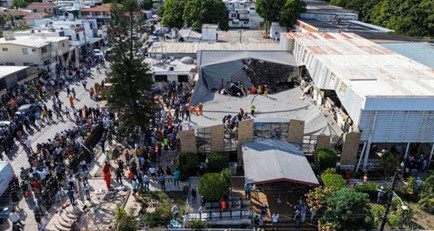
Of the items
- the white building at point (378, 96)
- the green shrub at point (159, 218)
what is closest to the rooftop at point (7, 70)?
the green shrub at point (159, 218)

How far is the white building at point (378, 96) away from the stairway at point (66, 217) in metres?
14.5

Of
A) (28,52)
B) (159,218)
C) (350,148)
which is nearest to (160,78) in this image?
(28,52)

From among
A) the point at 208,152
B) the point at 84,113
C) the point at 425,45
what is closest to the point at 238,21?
the point at 425,45

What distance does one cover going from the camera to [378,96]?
59.6 ft

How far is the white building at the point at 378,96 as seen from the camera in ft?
60.1

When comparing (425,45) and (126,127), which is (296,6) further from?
(126,127)

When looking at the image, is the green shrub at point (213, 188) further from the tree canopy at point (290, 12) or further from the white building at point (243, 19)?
the white building at point (243, 19)

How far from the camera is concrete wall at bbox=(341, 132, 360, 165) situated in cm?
1903

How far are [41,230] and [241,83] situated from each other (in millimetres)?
18577

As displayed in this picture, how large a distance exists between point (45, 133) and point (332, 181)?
18930mm

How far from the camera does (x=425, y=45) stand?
35.8 metres

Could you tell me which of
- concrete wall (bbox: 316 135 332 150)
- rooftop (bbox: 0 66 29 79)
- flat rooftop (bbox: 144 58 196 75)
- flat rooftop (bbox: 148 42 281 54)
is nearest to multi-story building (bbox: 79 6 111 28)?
flat rooftop (bbox: 148 42 281 54)

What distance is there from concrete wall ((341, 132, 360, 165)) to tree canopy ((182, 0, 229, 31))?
38.3 metres

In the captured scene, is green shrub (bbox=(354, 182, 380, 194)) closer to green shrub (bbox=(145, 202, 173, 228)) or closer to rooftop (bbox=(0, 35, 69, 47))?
green shrub (bbox=(145, 202, 173, 228))
